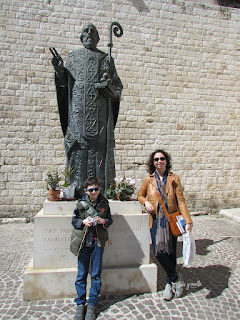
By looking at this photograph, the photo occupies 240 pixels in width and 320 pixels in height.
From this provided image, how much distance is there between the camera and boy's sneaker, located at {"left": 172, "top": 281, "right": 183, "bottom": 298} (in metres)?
2.65

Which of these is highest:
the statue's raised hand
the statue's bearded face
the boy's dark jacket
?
the statue's bearded face

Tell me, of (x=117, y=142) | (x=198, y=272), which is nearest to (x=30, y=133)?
(x=117, y=142)

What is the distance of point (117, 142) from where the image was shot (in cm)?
736

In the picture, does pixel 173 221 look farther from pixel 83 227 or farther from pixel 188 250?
pixel 83 227

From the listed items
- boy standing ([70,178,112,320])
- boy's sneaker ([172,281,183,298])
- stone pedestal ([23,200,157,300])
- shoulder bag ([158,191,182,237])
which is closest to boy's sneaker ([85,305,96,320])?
boy standing ([70,178,112,320])

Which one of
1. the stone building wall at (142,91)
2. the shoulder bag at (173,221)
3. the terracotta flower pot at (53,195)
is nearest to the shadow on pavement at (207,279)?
the shoulder bag at (173,221)

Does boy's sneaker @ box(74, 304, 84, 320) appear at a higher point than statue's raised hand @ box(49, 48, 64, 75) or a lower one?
lower

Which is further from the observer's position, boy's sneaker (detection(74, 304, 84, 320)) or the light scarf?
the light scarf

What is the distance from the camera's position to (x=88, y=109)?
9.45ft

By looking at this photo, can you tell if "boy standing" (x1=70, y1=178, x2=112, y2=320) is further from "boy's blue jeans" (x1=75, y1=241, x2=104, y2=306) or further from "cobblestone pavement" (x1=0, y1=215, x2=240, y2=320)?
"cobblestone pavement" (x1=0, y1=215, x2=240, y2=320)

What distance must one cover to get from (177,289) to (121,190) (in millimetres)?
1277

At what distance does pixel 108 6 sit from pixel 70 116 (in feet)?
19.7

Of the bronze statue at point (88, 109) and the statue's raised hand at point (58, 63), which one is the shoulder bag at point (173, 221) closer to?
the bronze statue at point (88, 109)

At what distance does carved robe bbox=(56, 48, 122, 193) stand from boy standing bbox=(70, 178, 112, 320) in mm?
545
